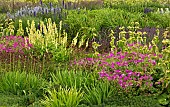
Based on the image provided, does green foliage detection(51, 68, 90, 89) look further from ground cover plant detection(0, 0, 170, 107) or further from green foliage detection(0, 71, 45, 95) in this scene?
green foliage detection(0, 71, 45, 95)

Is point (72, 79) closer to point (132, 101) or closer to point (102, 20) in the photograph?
point (132, 101)

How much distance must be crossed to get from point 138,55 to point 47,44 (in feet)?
9.75

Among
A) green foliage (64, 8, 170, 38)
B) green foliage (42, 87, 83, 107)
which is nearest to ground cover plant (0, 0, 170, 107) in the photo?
green foliage (42, 87, 83, 107)

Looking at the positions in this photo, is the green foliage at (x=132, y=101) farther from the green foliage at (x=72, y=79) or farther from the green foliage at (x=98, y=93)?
the green foliage at (x=72, y=79)

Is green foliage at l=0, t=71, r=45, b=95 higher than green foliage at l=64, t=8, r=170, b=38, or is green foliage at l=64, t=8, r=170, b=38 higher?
green foliage at l=64, t=8, r=170, b=38

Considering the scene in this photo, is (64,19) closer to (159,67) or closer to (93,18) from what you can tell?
(93,18)

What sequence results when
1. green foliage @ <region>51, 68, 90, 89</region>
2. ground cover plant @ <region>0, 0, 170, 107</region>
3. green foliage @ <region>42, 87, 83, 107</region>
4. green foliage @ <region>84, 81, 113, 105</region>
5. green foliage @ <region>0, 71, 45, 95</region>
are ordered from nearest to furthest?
green foliage @ <region>42, 87, 83, 107</region>
ground cover plant @ <region>0, 0, 170, 107</region>
green foliage @ <region>84, 81, 113, 105</region>
green foliage @ <region>51, 68, 90, 89</region>
green foliage @ <region>0, 71, 45, 95</region>

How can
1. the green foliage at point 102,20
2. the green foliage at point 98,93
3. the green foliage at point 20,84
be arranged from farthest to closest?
the green foliage at point 102,20, the green foliage at point 20,84, the green foliage at point 98,93

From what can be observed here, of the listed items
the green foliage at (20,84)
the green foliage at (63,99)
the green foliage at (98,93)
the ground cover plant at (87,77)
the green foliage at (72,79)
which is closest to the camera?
the green foliage at (63,99)

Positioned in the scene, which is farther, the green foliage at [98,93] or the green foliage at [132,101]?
the green foliage at [98,93]

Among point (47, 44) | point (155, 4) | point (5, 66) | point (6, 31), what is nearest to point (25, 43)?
point (47, 44)

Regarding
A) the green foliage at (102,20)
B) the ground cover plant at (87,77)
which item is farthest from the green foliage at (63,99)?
the green foliage at (102,20)

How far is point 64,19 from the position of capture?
11789mm

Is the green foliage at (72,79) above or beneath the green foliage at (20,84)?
above
